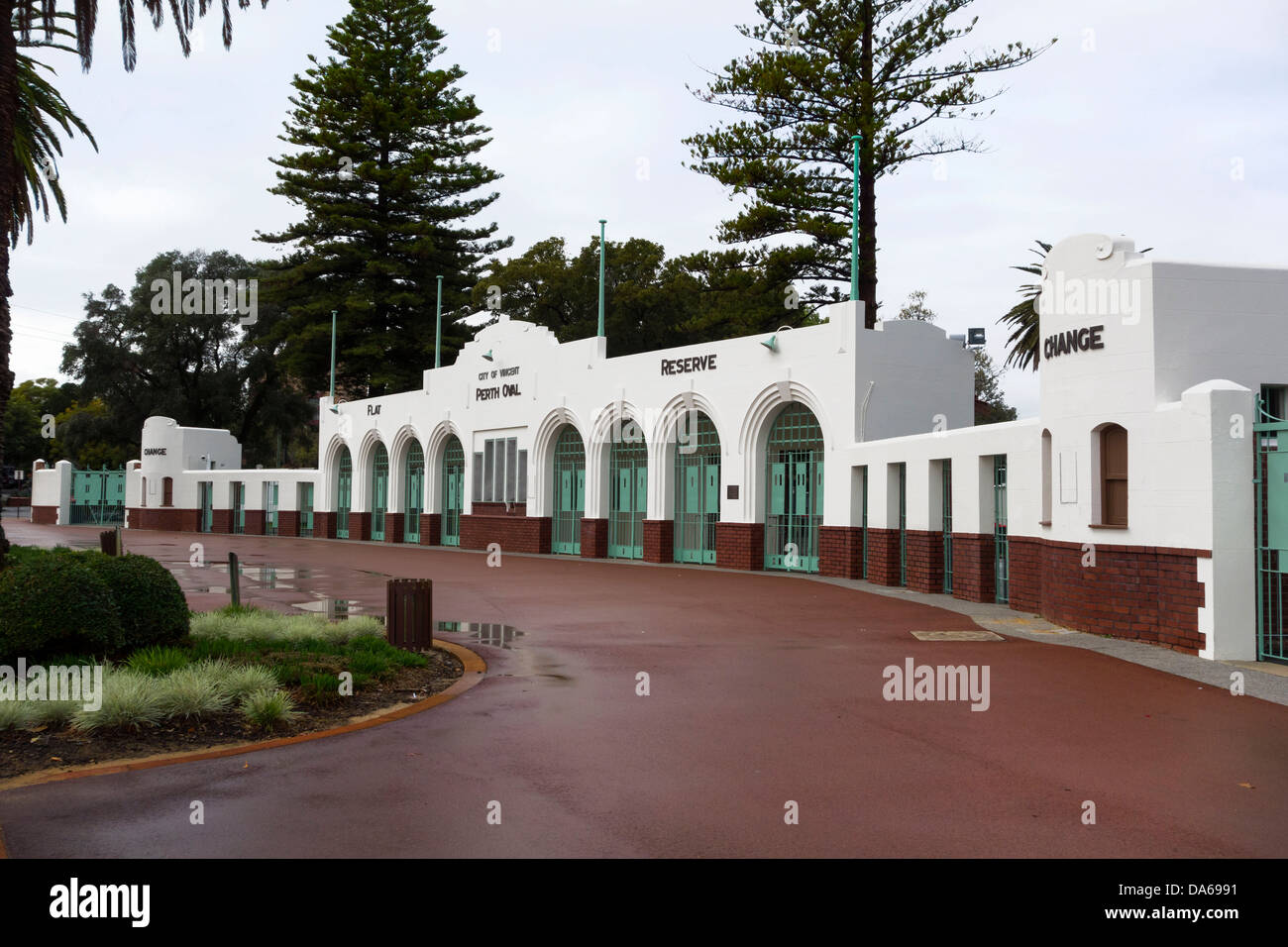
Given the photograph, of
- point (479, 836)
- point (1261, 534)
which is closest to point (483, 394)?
point (1261, 534)

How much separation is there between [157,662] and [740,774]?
481 centimetres

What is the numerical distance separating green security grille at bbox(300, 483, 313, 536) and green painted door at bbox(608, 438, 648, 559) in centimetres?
1855

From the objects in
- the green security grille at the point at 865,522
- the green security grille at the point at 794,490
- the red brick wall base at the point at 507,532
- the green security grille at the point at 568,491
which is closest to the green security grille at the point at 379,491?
the red brick wall base at the point at 507,532

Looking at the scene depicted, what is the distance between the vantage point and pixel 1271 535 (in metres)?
10.2

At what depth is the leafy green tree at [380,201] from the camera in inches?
1836

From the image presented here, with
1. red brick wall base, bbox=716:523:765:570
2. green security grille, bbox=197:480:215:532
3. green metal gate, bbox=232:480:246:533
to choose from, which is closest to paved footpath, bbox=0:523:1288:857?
red brick wall base, bbox=716:523:765:570

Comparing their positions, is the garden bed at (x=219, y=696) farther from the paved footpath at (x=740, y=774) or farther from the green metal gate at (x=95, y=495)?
the green metal gate at (x=95, y=495)

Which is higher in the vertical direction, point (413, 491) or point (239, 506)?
point (413, 491)

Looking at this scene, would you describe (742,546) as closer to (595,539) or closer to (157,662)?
(595,539)

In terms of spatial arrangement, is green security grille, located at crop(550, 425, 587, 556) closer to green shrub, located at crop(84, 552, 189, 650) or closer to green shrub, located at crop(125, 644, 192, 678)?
green shrub, located at crop(84, 552, 189, 650)

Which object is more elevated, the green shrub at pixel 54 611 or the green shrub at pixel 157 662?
the green shrub at pixel 54 611

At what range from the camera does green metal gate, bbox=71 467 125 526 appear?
52.0m

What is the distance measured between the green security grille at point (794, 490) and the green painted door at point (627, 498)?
14.1 feet

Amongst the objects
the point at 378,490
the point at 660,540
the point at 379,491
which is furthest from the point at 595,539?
the point at 378,490
